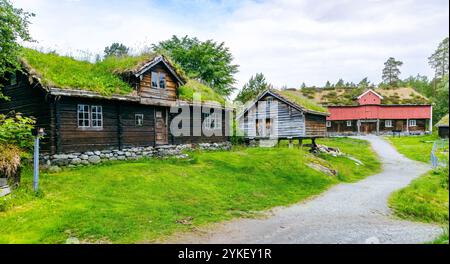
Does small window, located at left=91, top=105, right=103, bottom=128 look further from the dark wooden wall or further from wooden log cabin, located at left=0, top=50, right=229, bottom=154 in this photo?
the dark wooden wall

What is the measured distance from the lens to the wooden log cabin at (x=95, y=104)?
1516 centimetres

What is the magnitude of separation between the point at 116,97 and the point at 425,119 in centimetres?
4582

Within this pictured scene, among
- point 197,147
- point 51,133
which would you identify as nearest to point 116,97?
point 51,133

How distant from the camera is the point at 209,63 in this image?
42.8 meters

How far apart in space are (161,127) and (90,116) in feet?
17.6

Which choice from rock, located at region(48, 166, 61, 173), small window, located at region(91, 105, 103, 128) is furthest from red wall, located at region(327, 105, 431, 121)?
rock, located at region(48, 166, 61, 173)

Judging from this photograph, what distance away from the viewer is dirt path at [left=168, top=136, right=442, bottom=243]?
253 inches

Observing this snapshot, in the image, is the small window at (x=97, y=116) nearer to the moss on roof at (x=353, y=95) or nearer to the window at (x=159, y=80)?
the window at (x=159, y=80)

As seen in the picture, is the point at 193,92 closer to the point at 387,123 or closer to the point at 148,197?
the point at 148,197

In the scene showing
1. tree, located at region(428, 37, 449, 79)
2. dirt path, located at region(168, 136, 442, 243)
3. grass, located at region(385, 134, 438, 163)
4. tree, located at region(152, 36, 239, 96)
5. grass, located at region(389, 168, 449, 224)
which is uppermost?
tree, located at region(152, 36, 239, 96)

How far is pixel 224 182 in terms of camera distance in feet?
42.6

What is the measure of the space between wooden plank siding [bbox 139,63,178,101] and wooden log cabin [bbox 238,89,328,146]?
30.0 feet
